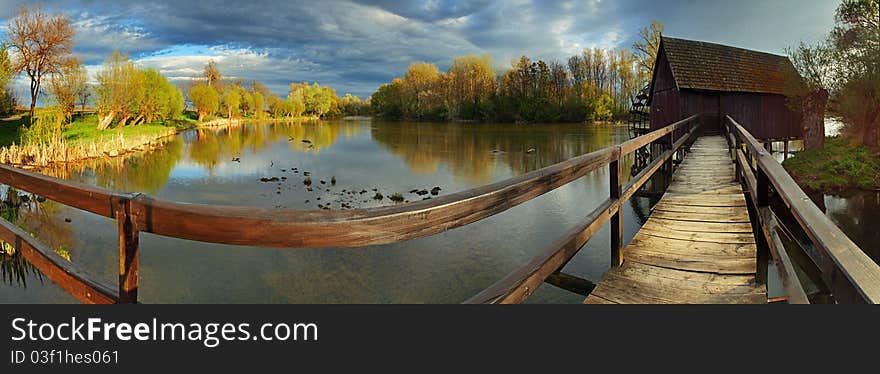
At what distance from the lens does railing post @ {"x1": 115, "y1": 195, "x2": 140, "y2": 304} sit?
1370mm

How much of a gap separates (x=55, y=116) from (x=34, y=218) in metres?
14.1

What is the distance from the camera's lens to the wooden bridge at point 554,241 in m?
1.21

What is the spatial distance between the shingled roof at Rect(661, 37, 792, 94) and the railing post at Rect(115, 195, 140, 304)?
21807mm

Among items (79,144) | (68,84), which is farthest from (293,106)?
(79,144)

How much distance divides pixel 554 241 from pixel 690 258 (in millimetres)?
1398

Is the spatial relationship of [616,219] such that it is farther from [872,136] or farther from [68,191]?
[872,136]

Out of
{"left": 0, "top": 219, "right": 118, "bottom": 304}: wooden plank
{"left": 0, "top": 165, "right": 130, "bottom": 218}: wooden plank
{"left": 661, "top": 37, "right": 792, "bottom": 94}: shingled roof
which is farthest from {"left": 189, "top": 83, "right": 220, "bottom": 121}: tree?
{"left": 0, "top": 165, "right": 130, "bottom": 218}: wooden plank

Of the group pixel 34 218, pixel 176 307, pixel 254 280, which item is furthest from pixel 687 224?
pixel 34 218

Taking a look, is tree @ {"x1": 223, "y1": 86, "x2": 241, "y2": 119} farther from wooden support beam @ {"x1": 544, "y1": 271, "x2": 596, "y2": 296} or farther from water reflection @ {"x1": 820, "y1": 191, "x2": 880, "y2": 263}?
wooden support beam @ {"x1": 544, "y1": 271, "x2": 596, "y2": 296}

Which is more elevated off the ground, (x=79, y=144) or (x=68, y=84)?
(x=68, y=84)

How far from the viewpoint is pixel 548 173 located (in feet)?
7.33

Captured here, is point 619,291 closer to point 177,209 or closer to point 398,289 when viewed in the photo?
point 177,209

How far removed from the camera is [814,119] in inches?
834

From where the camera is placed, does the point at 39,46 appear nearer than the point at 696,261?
No
